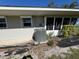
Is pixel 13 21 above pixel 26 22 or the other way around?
above

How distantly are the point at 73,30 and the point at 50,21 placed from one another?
2858 millimetres

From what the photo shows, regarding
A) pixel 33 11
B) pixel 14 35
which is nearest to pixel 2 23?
pixel 14 35

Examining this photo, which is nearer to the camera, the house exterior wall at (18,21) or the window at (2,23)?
the window at (2,23)

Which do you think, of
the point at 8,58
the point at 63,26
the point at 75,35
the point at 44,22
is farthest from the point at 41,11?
the point at 8,58

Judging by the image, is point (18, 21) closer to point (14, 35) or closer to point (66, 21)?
point (14, 35)

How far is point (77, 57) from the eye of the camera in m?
7.87

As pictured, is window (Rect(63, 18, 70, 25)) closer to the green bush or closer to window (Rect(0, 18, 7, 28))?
the green bush

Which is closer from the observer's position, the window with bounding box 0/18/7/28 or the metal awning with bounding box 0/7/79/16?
the metal awning with bounding box 0/7/79/16

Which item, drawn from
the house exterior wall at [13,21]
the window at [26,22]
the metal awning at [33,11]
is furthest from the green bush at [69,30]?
the house exterior wall at [13,21]

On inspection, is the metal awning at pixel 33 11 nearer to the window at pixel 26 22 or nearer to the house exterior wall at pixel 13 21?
the house exterior wall at pixel 13 21

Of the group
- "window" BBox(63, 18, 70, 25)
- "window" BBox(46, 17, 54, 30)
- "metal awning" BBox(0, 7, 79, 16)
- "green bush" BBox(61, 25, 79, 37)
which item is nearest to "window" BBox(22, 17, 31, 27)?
"metal awning" BBox(0, 7, 79, 16)

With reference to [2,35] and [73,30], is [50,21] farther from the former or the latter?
[2,35]

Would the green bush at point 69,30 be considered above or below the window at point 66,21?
below

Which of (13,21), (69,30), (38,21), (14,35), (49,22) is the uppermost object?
(13,21)
